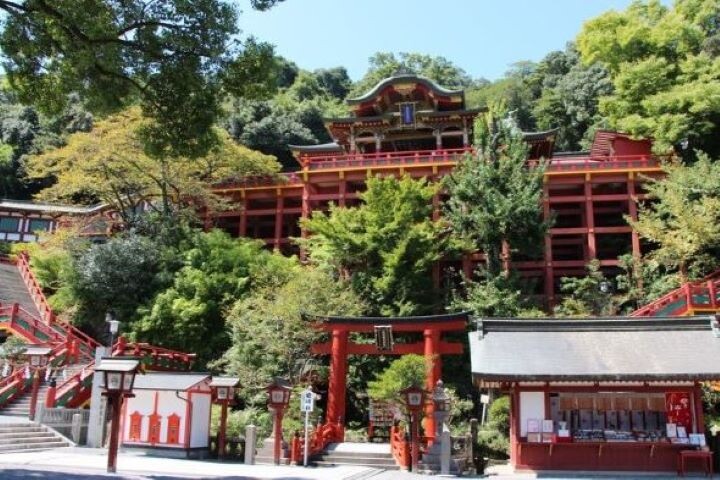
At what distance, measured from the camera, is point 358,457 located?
16016 millimetres

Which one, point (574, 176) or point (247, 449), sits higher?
point (574, 176)

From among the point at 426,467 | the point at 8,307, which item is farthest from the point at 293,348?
the point at 8,307

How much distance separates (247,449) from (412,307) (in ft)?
29.3

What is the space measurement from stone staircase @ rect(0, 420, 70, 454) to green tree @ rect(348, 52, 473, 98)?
158 feet

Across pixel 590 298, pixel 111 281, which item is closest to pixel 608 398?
pixel 590 298

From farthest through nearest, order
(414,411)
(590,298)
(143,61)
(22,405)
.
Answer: (590,298) → (22,405) → (414,411) → (143,61)

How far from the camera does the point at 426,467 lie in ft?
48.1

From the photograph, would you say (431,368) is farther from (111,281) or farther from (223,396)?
(111,281)

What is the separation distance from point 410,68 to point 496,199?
4440cm

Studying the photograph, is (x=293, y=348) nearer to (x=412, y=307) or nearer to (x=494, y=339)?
(x=412, y=307)

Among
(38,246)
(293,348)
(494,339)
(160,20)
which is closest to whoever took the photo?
(160,20)

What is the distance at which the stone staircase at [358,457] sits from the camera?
51.6 feet

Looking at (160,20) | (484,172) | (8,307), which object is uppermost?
(484,172)

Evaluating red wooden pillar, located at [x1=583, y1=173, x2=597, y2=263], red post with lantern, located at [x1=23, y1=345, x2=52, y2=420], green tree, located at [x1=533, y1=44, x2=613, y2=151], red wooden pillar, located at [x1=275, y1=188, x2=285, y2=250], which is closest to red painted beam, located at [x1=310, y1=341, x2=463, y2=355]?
red post with lantern, located at [x1=23, y1=345, x2=52, y2=420]
